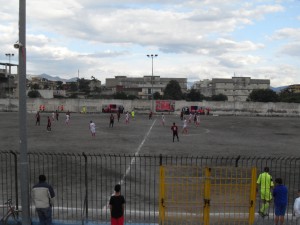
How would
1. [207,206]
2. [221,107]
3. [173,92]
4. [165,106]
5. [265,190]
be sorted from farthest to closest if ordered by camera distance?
[173,92], [221,107], [165,106], [265,190], [207,206]

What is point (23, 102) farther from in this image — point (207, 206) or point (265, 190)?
point (265, 190)

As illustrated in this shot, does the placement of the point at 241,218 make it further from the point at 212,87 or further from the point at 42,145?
the point at 212,87

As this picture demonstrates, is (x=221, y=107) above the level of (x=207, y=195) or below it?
above

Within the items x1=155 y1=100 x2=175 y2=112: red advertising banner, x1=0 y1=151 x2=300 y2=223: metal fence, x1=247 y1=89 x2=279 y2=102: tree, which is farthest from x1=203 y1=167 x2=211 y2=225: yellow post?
x1=247 y1=89 x2=279 y2=102: tree

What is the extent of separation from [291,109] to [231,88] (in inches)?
4241

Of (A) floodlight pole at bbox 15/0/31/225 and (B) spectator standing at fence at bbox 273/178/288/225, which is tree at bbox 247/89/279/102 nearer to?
(B) spectator standing at fence at bbox 273/178/288/225

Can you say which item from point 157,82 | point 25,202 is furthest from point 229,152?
point 157,82

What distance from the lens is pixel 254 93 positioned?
122 m

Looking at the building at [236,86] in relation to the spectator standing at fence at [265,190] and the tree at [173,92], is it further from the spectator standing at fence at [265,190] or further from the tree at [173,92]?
the spectator standing at fence at [265,190]

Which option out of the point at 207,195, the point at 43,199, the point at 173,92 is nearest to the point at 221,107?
the point at 173,92

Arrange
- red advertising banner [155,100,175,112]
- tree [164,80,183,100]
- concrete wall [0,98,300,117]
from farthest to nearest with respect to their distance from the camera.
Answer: tree [164,80,183,100], red advertising banner [155,100,175,112], concrete wall [0,98,300,117]

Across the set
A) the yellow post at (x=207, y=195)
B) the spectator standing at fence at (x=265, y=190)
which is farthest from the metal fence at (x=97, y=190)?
the yellow post at (x=207, y=195)

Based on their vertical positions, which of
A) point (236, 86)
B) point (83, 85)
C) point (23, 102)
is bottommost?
point (23, 102)

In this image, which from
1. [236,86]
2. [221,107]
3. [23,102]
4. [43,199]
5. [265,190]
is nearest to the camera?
[23,102]
